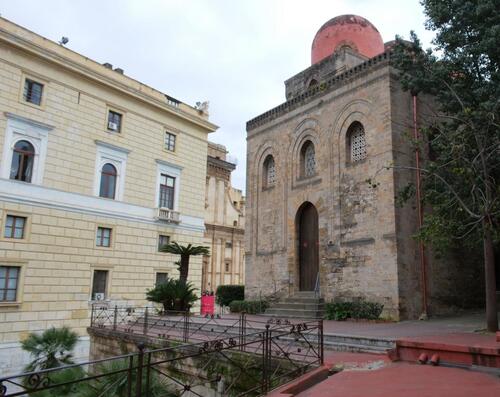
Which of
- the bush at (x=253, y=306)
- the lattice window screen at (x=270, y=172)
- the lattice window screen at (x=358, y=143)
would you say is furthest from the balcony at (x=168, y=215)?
the lattice window screen at (x=358, y=143)

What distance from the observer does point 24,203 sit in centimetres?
1692

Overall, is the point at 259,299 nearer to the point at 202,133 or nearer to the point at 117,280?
the point at 117,280

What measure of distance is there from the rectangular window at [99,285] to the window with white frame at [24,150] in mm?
4729

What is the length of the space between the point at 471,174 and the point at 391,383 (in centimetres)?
619

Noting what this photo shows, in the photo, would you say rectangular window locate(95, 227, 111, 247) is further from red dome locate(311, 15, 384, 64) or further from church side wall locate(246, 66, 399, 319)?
red dome locate(311, 15, 384, 64)

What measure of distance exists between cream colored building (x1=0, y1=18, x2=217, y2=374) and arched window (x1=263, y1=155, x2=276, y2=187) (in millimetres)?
4434

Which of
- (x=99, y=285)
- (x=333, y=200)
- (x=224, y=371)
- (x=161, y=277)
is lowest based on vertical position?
(x=224, y=371)

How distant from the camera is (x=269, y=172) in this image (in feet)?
75.0

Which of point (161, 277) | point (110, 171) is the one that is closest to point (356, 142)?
point (110, 171)

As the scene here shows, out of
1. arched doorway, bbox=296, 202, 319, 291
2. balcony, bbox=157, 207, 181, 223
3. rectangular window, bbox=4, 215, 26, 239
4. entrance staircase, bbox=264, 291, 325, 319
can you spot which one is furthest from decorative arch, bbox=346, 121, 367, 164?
rectangular window, bbox=4, 215, 26, 239

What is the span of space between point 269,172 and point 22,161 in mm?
11614

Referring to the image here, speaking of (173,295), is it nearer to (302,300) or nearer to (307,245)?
(302,300)

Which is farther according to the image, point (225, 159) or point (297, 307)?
point (225, 159)

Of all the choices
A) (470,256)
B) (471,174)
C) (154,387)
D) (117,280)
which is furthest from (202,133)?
(154,387)
